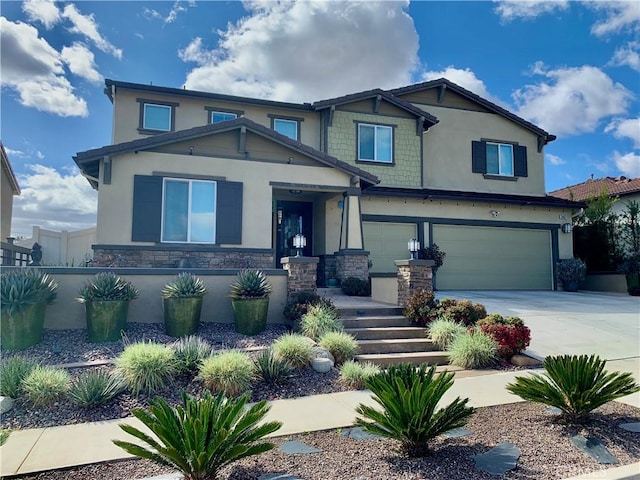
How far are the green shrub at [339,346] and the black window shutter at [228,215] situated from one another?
5.43 m

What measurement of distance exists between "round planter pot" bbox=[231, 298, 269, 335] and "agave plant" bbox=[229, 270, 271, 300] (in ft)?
0.57

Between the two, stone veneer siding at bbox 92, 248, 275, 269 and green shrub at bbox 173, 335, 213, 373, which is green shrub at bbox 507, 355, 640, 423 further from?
stone veneer siding at bbox 92, 248, 275, 269

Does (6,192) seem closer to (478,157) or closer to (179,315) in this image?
(179,315)

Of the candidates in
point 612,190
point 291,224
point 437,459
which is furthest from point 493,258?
point 437,459

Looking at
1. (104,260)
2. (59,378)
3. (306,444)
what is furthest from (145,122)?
(306,444)

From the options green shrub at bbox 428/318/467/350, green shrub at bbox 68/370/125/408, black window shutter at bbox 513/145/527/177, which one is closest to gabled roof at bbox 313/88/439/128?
black window shutter at bbox 513/145/527/177

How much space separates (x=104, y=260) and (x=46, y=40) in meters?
5.56

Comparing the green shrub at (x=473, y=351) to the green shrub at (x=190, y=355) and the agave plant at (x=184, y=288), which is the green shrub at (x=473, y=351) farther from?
the agave plant at (x=184, y=288)

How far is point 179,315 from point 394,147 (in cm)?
1220

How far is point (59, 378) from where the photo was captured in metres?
5.62

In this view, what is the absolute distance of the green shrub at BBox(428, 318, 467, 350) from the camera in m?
8.51

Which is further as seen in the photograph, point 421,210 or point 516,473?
point 421,210

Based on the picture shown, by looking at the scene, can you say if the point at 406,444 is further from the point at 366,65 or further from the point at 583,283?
the point at 583,283

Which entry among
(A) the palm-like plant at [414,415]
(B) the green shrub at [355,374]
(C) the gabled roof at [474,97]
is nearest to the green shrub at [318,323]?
(B) the green shrub at [355,374]
